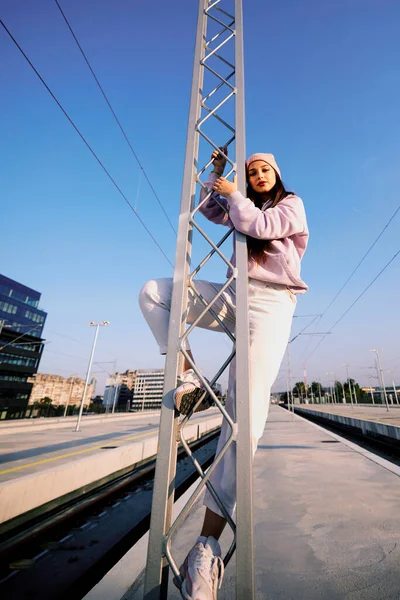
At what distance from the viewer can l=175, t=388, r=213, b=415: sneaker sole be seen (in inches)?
49.6

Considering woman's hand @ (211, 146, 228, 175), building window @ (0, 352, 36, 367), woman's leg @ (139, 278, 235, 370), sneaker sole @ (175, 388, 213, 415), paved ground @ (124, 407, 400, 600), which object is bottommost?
paved ground @ (124, 407, 400, 600)

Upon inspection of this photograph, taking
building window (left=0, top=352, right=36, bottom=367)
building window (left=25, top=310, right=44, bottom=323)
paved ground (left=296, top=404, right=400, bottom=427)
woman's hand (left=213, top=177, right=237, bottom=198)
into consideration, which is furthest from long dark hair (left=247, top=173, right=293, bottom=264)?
building window (left=25, top=310, right=44, bottom=323)

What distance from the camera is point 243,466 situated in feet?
3.77

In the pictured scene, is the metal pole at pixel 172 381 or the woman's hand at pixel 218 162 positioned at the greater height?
the woman's hand at pixel 218 162

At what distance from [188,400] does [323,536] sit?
5.19 feet

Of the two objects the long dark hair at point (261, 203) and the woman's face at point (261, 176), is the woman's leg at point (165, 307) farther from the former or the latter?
the woman's face at point (261, 176)

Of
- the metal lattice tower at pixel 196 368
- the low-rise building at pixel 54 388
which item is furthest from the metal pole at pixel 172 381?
the low-rise building at pixel 54 388

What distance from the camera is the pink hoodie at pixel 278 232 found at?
4.67ft

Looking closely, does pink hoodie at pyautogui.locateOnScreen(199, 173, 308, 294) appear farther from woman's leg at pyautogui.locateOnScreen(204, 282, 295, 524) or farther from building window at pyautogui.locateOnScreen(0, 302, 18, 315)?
building window at pyautogui.locateOnScreen(0, 302, 18, 315)

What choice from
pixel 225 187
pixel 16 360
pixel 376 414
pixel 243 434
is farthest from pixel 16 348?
pixel 243 434

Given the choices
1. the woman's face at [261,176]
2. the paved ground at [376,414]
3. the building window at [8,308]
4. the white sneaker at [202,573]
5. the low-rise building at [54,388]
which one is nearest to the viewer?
the white sneaker at [202,573]

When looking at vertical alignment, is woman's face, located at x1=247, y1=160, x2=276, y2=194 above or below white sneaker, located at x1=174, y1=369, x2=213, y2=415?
above

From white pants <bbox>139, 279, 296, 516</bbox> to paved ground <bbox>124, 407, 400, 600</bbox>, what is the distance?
2.06 feet

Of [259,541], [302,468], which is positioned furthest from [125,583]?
[302,468]
